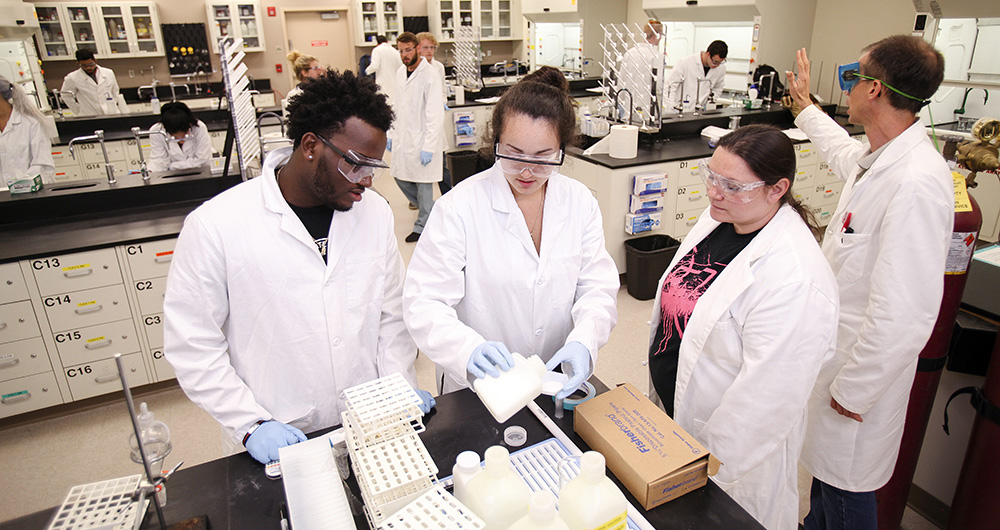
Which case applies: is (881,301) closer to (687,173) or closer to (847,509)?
(847,509)

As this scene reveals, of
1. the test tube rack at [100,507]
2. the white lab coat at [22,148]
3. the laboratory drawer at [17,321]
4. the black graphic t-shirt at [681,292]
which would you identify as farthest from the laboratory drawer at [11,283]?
the black graphic t-shirt at [681,292]

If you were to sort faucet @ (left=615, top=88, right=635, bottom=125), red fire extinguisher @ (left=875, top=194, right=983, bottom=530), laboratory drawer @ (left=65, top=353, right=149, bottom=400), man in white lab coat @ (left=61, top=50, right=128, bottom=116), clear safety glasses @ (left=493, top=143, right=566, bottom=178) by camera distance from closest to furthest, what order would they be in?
clear safety glasses @ (left=493, top=143, right=566, bottom=178)
red fire extinguisher @ (left=875, top=194, right=983, bottom=530)
laboratory drawer @ (left=65, top=353, right=149, bottom=400)
faucet @ (left=615, top=88, right=635, bottom=125)
man in white lab coat @ (left=61, top=50, right=128, bottom=116)

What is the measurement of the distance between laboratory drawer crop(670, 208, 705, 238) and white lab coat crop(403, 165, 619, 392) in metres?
A: 2.60

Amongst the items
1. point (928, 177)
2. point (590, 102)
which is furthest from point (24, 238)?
point (590, 102)

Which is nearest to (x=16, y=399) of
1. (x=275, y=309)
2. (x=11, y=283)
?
(x=11, y=283)

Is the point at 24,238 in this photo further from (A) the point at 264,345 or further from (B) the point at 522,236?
(B) the point at 522,236

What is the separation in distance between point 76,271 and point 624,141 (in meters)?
3.13

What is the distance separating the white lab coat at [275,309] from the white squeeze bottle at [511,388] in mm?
454

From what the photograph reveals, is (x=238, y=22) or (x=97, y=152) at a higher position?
(x=238, y=22)

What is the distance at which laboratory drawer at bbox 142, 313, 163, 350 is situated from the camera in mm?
2742

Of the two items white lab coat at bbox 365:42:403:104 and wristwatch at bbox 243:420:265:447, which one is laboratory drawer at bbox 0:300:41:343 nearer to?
wristwatch at bbox 243:420:265:447

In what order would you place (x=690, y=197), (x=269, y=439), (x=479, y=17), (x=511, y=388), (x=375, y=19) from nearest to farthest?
(x=511, y=388) → (x=269, y=439) → (x=690, y=197) → (x=375, y=19) → (x=479, y=17)

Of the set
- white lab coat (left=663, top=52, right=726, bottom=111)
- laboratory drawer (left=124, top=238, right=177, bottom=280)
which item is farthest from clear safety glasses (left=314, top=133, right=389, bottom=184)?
white lab coat (left=663, top=52, right=726, bottom=111)

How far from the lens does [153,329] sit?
2760 millimetres
